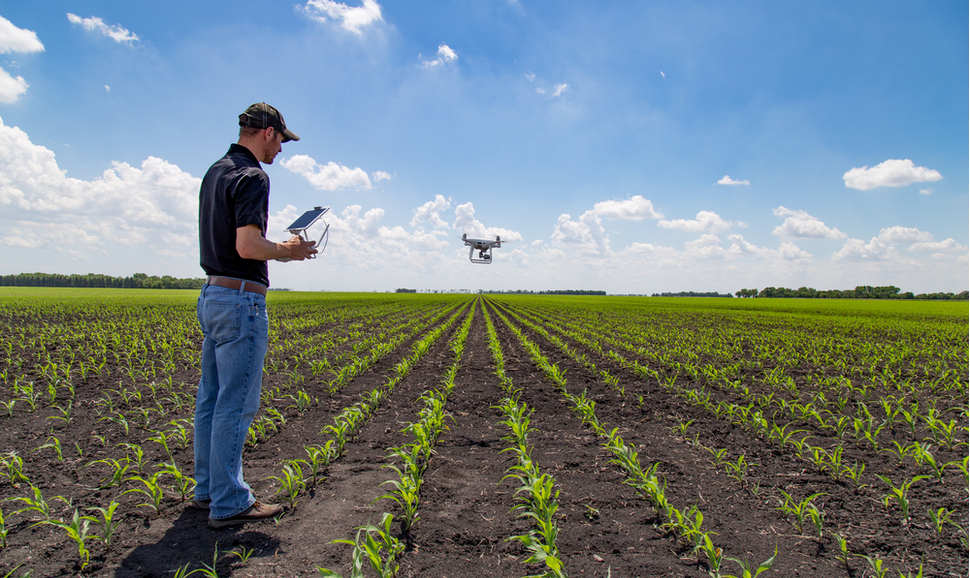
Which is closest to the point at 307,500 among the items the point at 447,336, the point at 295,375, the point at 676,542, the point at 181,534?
the point at 181,534

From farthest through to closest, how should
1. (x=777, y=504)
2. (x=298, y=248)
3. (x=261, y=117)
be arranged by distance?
(x=777, y=504), (x=261, y=117), (x=298, y=248)

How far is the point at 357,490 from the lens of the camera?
3623 millimetres

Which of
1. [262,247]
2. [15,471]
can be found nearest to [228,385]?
[262,247]

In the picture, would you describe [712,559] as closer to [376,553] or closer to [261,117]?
[376,553]

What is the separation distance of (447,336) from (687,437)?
457 inches

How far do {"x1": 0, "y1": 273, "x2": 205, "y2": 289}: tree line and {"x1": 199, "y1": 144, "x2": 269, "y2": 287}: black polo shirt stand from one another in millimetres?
112553

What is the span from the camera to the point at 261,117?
2945 millimetres

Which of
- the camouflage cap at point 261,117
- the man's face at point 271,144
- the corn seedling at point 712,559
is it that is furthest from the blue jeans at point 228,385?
the corn seedling at point 712,559

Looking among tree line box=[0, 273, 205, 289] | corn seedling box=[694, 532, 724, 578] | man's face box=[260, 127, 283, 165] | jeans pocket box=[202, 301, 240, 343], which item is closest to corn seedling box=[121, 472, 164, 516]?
jeans pocket box=[202, 301, 240, 343]

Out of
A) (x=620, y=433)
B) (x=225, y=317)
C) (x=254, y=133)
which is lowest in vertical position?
(x=620, y=433)

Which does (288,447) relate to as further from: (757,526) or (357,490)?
(757,526)

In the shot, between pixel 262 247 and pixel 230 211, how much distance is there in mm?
374

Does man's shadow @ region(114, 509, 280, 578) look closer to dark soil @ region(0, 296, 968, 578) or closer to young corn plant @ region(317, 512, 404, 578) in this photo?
dark soil @ region(0, 296, 968, 578)

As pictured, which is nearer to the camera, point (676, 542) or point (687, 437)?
point (676, 542)
